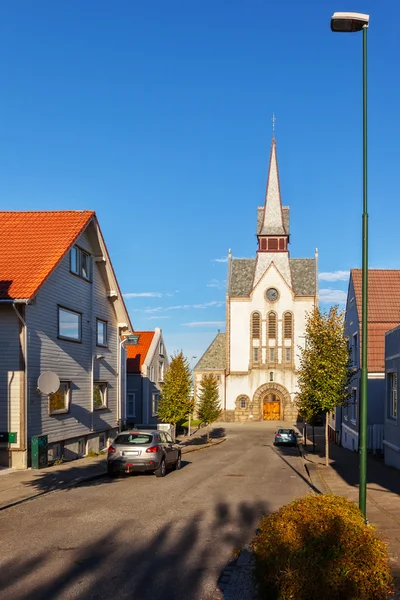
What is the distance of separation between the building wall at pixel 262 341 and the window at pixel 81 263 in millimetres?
47795

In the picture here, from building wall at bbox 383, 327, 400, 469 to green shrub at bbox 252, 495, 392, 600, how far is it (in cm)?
1707

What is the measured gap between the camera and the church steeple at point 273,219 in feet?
265

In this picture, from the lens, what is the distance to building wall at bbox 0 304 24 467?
2208 centimetres

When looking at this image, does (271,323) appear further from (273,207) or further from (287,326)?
(273,207)

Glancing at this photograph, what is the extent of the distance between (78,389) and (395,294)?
1821 cm


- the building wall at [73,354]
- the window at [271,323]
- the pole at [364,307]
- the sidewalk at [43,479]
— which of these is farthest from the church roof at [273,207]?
the pole at [364,307]

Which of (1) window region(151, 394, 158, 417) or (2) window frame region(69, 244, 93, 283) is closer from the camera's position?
(2) window frame region(69, 244, 93, 283)

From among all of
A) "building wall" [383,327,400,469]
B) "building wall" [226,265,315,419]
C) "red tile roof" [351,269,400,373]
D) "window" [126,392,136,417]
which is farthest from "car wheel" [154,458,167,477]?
"building wall" [226,265,315,419]

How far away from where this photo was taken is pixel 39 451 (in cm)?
2239

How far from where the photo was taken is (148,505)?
1471 cm

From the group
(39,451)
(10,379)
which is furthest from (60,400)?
(10,379)

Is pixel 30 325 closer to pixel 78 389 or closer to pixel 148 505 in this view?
pixel 78 389

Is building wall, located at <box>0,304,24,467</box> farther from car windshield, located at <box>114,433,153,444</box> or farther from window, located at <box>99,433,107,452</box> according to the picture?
window, located at <box>99,433,107,452</box>

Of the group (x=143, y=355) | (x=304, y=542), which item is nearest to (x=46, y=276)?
(x=304, y=542)
